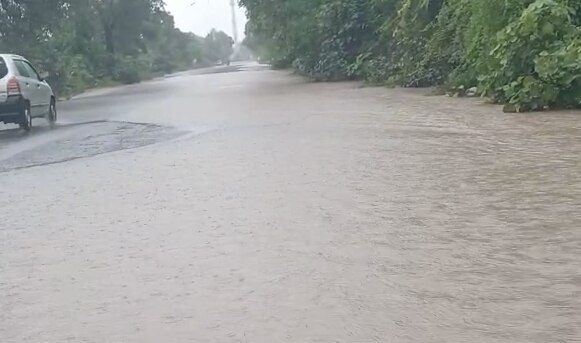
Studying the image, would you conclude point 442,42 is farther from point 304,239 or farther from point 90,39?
point 90,39

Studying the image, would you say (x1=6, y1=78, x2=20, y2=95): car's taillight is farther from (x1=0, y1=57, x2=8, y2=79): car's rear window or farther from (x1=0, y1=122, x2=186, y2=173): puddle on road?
(x1=0, y1=122, x2=186, y2=173): puddle on road

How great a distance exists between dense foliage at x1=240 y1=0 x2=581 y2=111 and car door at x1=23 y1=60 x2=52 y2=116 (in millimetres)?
8778

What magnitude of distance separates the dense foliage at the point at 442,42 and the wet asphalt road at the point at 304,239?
4.97 ft

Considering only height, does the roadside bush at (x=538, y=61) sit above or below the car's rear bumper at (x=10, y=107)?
above

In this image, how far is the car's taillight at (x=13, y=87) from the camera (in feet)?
52.7

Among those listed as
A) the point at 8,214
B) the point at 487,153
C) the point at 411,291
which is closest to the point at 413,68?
the point at 487,153

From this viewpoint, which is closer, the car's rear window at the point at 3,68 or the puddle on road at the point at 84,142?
the puddle on road at the point at 84,142

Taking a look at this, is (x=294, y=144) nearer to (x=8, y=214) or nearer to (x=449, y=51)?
(x=8, y=214)

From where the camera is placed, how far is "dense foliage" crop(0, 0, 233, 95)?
121 ft

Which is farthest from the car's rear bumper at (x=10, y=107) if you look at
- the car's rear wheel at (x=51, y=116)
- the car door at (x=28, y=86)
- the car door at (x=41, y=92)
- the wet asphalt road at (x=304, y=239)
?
the wet asphalt road at (x=304, y=239)

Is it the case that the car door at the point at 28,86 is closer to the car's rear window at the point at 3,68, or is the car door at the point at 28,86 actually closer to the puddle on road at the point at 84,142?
the car's rear window at the point at 3,68

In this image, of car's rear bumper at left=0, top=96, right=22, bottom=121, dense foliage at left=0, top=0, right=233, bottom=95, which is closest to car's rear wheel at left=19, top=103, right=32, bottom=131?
car's rear bumper at left=0, top=96, right=22, bottom=121

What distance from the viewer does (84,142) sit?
13805mm

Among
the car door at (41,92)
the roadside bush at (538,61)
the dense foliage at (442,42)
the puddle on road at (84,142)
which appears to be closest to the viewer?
the puddle on road at (84,142)
